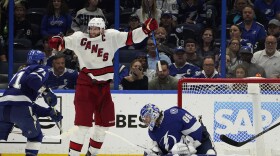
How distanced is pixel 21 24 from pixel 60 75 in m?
0.82

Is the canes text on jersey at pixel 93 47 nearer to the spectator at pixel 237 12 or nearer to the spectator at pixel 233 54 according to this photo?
the spectator at pixel 233 54

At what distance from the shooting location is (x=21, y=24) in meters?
11.1

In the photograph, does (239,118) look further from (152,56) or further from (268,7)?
(268,7)

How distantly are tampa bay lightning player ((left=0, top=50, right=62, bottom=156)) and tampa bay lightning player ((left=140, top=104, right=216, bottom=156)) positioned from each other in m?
1.38

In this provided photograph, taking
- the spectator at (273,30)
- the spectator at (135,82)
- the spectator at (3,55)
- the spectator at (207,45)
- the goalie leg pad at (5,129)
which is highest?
the spectator at (273,30)

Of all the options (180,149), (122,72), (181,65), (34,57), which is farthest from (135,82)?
(180,149)

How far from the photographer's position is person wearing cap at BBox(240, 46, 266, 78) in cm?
1048

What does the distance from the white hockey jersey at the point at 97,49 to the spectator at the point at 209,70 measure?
1.03m

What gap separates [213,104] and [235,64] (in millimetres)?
649

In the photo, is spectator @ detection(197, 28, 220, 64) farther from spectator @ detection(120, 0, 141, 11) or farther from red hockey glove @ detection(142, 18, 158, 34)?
red hockey glove @ detection(142, 18, 158, 34)

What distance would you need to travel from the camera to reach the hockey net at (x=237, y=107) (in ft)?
31.3

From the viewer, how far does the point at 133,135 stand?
10594 millimetres

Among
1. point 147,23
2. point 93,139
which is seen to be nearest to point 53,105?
point 93,139

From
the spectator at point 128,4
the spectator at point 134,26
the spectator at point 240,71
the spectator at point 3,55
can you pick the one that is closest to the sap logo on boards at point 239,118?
the spectator at point 240,71
